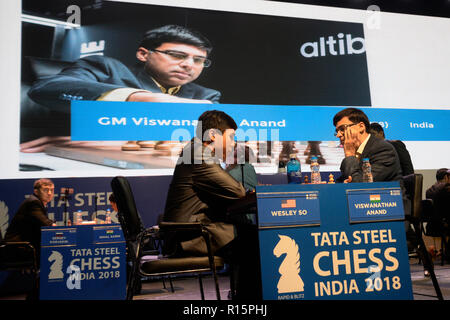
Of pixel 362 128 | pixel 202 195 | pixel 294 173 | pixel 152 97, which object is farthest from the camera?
pixel 152 97

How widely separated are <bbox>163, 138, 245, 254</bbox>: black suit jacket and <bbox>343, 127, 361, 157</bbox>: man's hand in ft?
3.54

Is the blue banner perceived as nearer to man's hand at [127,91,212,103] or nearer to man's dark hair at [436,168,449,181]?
man's hand at [127,91,212,103]

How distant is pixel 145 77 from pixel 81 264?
2.37 metres

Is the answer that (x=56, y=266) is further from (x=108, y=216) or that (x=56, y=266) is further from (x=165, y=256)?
(x=165, y=256)

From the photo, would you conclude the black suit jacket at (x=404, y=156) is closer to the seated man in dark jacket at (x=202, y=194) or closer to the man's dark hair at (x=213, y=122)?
the man's dark hair at (x=213, y=122)

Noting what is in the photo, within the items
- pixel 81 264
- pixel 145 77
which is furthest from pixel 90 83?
pixel 81 264

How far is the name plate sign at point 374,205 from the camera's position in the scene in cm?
196

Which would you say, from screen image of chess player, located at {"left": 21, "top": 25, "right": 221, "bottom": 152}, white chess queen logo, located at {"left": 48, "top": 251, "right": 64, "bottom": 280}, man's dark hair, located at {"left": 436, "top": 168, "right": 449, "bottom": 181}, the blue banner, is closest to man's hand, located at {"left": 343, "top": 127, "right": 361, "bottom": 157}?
the blue banner

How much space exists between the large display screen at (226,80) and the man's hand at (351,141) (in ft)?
5.26

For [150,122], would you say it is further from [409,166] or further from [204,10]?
[409,166]

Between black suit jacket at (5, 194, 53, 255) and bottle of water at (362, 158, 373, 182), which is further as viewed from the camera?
black suit jacket at (5, 194, 53, 255)

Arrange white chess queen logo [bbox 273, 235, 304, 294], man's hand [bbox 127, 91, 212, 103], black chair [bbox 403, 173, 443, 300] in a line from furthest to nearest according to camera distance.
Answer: man's hand [bbox 127, 91, 212, 103]
black chair [bbox 403, 173, 443, 300]
white chess queen logo [bbox 273, 235, 304, 294]

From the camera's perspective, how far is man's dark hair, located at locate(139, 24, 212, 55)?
16.4 feet

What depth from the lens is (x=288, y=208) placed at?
6.15 ft
